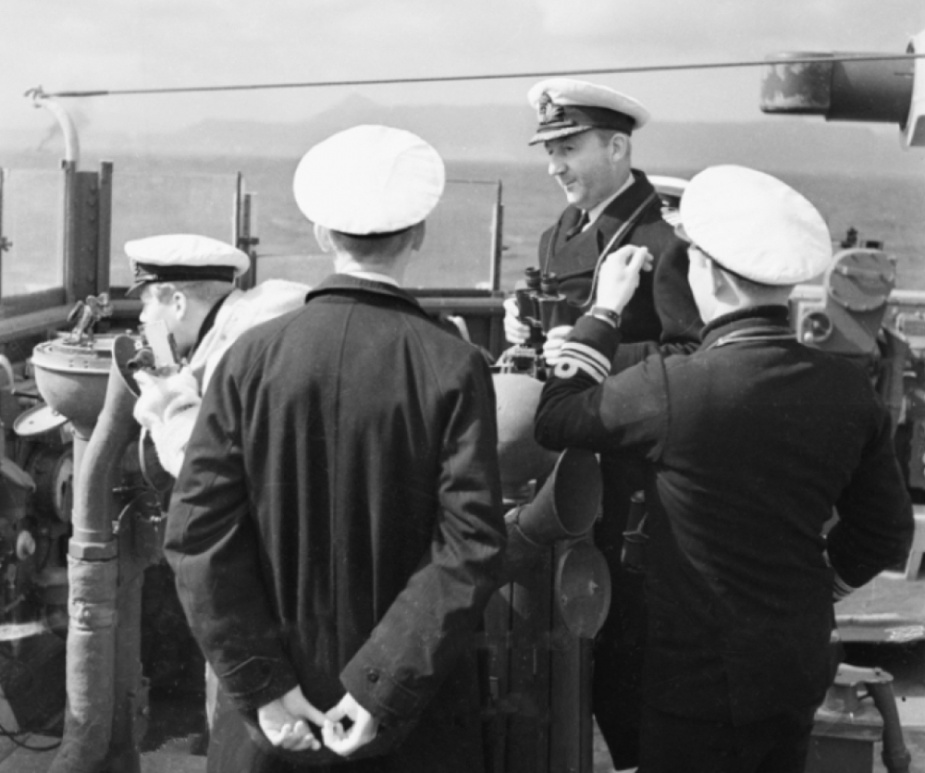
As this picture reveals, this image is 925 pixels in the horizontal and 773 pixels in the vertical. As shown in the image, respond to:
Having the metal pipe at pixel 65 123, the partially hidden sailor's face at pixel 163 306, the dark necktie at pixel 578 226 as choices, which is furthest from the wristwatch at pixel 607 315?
the metal pipe at pixel 65 123

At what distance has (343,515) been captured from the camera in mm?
2363

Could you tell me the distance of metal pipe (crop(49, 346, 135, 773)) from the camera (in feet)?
11.5

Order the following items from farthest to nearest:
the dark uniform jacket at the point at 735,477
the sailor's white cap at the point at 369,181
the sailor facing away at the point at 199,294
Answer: the sailor facing away at the point at 199,294 < the dark uniform jacket at the point at 735,477 < the sailor's white cap at the point at 369,181

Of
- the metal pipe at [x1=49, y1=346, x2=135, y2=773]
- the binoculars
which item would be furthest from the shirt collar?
the metal pipe at [x1=49, y1=346, x2=135, y2=773]

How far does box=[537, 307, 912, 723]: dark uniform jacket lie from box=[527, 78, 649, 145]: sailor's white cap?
0.85 metres

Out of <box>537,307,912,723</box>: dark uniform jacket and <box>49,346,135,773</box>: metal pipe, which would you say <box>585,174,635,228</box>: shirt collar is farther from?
<box>49,346,135,773</box>: metal pipe

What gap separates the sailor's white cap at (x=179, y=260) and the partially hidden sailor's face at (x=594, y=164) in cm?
86

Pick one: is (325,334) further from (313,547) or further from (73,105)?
(73,105)

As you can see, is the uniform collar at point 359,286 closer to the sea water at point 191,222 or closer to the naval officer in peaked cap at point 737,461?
the naval officer in peaked cap at point 737,461

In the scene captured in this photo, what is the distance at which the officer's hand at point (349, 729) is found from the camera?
2.34 metres

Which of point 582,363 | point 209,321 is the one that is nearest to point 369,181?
point 582,363

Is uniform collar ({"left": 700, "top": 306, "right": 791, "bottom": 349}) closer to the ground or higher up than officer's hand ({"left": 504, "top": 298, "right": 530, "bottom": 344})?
higher up

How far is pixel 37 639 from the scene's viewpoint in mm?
4719

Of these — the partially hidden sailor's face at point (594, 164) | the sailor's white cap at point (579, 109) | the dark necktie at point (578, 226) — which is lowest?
the dark necktie at point (578, 226)
